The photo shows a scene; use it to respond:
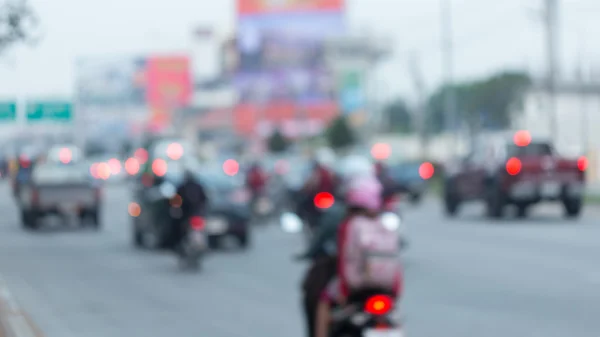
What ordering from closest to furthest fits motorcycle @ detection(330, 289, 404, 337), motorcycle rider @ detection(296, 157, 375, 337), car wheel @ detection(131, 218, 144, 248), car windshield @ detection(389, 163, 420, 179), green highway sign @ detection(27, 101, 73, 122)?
1. motorcycle @ detection(330, 289, 404, 337)
2. motorcycle rider @ detection(296, 157, 375, 337)
3. car wheel @ detection(131, 218, 144, 248)
4. car windshield @ detection(389, 163, 420, 179)
5. green highway sign @ detection(27, 101, 73, 122)

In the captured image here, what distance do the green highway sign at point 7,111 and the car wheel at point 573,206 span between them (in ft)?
71.6

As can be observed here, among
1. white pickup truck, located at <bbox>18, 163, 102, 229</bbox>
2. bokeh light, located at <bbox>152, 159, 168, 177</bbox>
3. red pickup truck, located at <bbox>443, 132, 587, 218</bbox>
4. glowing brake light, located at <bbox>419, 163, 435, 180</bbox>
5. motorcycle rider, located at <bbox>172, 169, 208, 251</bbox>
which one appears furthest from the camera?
glowing brake light, located at <bbox>419, 163, 435, 180</bbox>

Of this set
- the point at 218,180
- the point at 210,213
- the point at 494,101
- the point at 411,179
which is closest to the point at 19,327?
the point at 210,213

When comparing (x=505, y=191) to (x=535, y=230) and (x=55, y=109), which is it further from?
(x=55, y=109)

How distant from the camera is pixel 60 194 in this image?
111ft

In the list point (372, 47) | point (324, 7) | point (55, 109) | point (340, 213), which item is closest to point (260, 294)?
point (340, 213)

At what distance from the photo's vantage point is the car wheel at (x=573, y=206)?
31406mm

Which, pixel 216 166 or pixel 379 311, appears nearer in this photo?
pixel 379 311

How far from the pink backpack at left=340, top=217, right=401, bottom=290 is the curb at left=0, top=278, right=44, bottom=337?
4393mm

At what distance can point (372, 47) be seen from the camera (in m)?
157

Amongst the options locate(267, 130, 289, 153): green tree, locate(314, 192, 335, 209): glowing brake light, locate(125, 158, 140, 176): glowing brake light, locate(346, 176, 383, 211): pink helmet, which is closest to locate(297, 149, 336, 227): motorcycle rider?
locate(314, 192, 335, 209): glowing brake light

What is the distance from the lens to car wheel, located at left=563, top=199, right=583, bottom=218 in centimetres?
3141

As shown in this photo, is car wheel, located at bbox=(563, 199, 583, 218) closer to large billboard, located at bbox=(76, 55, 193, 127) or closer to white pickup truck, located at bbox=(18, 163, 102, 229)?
white pickup truck, located at bbox=(18, 163, 102, 229)

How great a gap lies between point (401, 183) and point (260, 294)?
28.1 metres
